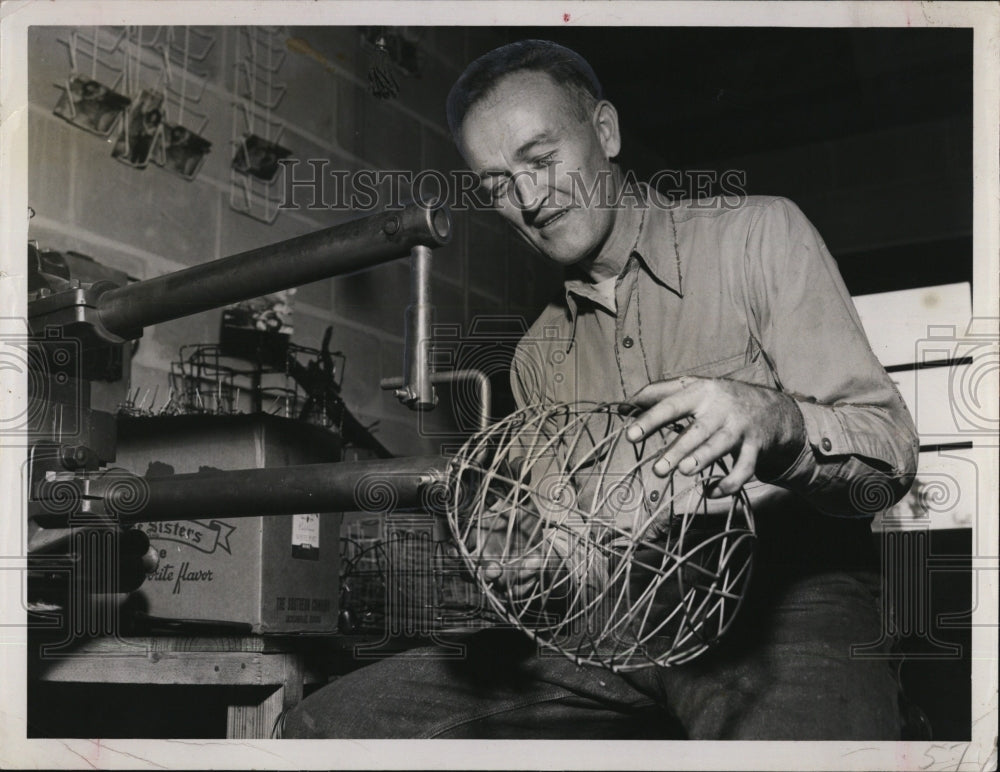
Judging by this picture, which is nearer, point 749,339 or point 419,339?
point 419,339

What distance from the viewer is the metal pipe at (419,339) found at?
0.91m

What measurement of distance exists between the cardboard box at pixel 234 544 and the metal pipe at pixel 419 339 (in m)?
0.41

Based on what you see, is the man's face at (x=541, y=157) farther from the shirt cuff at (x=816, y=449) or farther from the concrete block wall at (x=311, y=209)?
the shirt cuff at (x=816, y=449)

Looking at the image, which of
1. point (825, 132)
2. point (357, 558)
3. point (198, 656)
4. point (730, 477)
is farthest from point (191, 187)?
point (825, 132)

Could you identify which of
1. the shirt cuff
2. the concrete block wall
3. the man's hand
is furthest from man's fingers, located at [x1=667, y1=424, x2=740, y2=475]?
the concrete block wall

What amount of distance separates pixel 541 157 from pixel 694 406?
50cm

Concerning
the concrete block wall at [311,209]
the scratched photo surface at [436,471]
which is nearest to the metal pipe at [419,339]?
the scratched photo surface at [436,471]

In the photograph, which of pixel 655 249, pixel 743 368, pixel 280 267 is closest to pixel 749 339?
pixel 743 368

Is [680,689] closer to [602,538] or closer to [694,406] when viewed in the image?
[602,538]

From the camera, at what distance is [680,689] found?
3.41 feet

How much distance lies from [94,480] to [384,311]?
109 centimetres

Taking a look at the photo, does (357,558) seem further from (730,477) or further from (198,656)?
(730,477)

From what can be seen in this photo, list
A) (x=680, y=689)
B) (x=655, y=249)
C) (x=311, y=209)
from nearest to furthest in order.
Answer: (x=680, y=689), (x=655, y=249), (x=311, y=209)

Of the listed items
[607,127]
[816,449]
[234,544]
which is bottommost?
[234,544]
